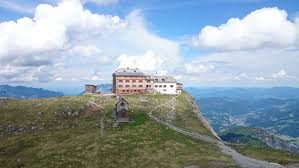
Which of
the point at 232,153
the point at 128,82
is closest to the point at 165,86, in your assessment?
the point at 128,82

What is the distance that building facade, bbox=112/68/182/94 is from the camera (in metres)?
185

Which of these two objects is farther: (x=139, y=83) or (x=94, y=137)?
(x=139, y=83)

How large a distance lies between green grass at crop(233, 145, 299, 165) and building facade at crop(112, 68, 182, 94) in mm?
89949

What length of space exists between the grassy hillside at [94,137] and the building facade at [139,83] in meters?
20.2

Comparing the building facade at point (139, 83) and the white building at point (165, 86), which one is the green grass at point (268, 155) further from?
the building facade at point (139, 83)

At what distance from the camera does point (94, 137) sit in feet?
358

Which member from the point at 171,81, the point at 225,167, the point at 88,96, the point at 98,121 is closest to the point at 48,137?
the point at 98,121

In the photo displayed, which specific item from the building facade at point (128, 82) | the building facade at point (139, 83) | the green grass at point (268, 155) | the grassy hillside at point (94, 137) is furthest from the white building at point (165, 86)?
the green grass at point (268, 155)

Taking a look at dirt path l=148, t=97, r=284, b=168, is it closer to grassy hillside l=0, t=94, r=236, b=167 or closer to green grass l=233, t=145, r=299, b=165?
grassy hillside l=0, t=94, r=236, b=167

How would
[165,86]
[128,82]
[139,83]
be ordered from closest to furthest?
[128,82] → [139,83] → [165,86]

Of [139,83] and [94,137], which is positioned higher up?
[139,83]

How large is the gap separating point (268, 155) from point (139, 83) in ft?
345

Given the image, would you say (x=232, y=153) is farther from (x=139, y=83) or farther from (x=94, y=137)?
(x=139, y=83)

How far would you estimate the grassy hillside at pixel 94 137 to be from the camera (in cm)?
8969
